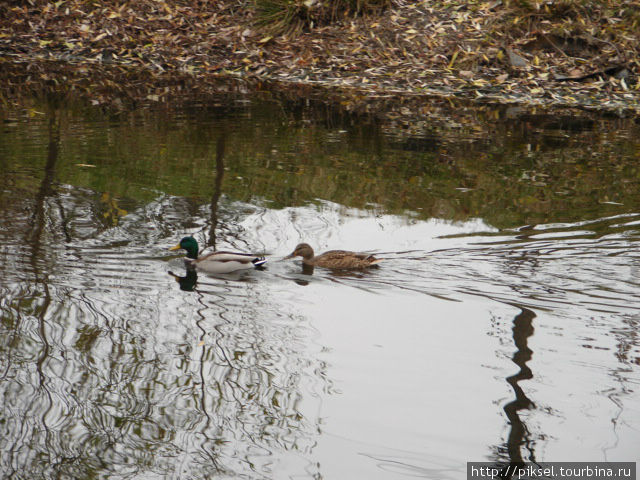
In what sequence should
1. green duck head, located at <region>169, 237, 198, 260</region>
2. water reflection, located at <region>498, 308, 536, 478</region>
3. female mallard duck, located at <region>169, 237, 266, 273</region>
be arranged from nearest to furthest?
water reflection, located at <region>498, 308, 536, 478</region> → female mallard duck, located at <region>169, 237, 266, 273</region> → green duck head, located at <region>169, 237, 198, 260</region>

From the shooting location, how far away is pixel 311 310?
Answer: 603 cm

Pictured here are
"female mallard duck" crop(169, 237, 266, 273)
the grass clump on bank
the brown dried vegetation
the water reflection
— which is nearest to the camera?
the water reflection

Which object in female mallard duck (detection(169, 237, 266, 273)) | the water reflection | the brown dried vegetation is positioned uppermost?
the brown dried vegetation

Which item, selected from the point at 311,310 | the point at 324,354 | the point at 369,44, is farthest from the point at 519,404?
the point at 369,44

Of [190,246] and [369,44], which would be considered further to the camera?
[369,44]

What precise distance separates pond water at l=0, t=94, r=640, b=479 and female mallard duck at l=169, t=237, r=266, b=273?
0.13 meters

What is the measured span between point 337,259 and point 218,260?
101 cm

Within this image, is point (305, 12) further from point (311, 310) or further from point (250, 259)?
point (311, 310)

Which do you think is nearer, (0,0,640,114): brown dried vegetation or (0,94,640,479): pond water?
(0,94,640,479): pond water

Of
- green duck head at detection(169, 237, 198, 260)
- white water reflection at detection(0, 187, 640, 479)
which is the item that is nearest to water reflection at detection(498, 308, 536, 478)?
white water reflection at detection(0, 187, 640, 479)

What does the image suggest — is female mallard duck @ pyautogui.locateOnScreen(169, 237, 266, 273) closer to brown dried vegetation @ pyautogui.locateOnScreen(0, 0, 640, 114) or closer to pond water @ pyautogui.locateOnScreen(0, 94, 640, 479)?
pond water @ pyautogui.locateOnScreen(0, 94, 640, 479)

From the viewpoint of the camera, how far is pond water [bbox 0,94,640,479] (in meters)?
4.22

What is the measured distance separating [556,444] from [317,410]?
1.31 m

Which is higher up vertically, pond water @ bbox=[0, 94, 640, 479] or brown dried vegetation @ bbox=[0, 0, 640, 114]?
brown dried vegetation @ bbox=[0, 0, 640, 114]
